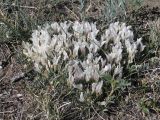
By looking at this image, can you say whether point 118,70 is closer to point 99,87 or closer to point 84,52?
point 99,87

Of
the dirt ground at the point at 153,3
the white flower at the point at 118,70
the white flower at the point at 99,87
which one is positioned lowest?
Answer: the white flower at the point at 99,87

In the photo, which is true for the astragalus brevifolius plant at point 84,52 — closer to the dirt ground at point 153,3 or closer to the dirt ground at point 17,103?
the dirt ground at point 17,103

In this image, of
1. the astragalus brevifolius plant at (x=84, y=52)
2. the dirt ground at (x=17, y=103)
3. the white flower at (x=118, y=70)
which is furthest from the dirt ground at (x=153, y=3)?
the dirt ground at (x=17, y=103)

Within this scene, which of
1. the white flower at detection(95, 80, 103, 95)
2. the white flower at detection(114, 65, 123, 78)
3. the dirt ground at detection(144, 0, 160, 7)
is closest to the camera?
the white flower at detection(95, 80, 103, 95)

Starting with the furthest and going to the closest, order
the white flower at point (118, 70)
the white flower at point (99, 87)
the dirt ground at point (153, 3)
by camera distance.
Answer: the dirt ground at point (153, 3) → the white flower at point (118, 70) → the white flower at point (99, 87)

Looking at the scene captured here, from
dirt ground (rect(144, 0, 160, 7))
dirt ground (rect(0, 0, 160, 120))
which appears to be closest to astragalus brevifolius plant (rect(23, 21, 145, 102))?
dirt ground (rect(0, 0, 160, 120))

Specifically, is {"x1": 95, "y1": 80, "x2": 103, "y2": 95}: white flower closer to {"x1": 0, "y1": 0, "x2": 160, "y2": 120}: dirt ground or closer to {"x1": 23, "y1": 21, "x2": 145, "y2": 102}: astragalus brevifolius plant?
{"x1": 23, "y1": 21, "x2": 145, "y2": 102}: astragalus brevifolius plant

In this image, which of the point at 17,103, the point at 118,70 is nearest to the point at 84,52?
the point at 118,70

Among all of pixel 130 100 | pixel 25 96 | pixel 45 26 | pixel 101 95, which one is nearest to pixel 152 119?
pixel 130 100

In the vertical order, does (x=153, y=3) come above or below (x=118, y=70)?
above
